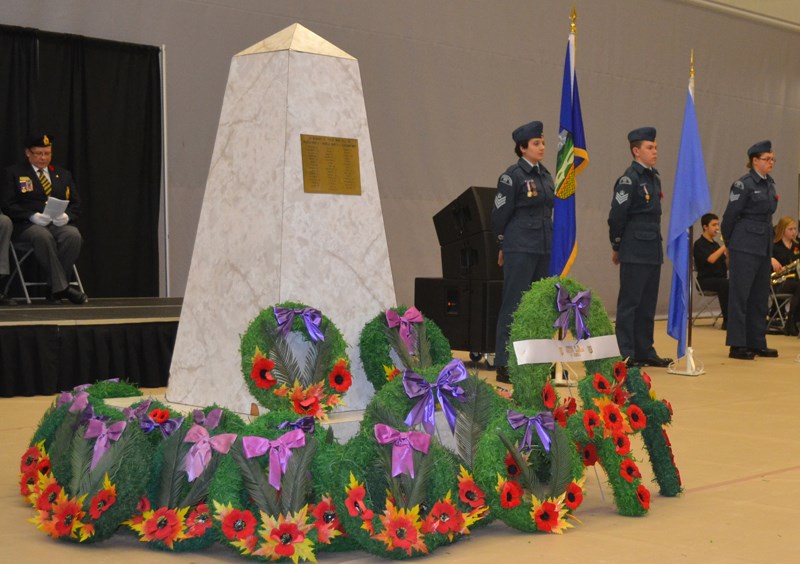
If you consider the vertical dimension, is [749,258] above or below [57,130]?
below

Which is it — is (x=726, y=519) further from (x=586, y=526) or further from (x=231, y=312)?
(x=231, y=312)

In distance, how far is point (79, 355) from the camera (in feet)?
20.8

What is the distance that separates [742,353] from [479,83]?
14.7 ft

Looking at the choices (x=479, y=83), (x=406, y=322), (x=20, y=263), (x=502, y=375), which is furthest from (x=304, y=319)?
(x=479, y=83)

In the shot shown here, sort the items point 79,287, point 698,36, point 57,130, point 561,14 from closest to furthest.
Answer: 1. point 79,287
2. point 57,130
3. point 561,14
4. point 698,36

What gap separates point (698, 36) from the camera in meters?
14.2

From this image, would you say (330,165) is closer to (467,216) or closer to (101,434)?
(101,434)

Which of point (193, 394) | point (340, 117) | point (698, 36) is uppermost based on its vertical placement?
point (698, 36)

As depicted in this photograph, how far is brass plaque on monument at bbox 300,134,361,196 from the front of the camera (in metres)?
3.87

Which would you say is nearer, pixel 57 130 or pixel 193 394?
pixel 193 394

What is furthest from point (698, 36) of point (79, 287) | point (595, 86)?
point (79, 287)

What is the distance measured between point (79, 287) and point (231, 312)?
4.00m

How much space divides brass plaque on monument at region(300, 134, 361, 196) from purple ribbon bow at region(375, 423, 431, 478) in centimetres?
125

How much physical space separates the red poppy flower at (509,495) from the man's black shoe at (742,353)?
5.98 m
